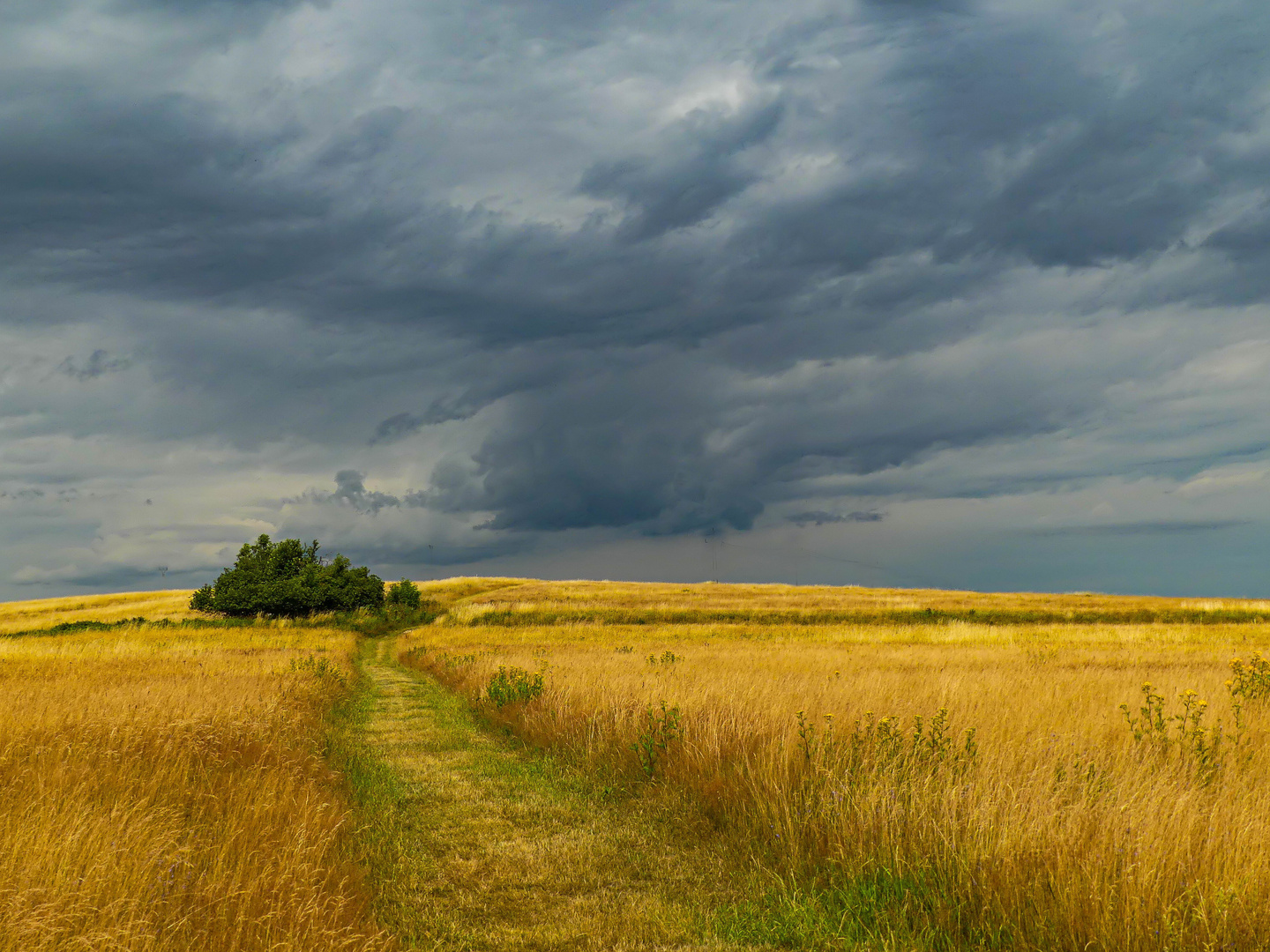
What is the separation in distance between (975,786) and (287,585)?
6187 cm

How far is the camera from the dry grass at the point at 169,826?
4.48 metres

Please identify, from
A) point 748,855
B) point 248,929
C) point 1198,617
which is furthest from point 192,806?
point 1198,617

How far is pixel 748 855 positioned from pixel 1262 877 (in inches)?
146

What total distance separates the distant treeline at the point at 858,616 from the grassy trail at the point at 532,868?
4344cm

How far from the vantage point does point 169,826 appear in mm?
6250

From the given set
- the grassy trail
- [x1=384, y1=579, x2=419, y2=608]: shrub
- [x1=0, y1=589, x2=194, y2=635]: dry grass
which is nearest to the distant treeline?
[x1=384, y1=579, x2=419, y2=608]: shrub

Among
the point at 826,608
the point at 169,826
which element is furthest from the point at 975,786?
the point at 826,608

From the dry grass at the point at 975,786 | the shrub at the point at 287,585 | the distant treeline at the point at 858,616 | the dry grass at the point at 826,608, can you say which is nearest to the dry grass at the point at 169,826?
the dry grass at the point at 975,786

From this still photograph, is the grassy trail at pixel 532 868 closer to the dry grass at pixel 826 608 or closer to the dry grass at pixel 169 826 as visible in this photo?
the dry grass at pixel 169 826

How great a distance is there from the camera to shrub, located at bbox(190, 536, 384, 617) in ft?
198

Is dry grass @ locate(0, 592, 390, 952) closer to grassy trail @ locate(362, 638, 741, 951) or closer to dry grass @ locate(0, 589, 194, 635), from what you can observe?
grassy trail @ locate(362, 638, 741, 951)

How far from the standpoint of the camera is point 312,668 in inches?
851

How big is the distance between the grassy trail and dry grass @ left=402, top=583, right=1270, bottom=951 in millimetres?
712

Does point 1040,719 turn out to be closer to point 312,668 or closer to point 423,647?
point 312,668
